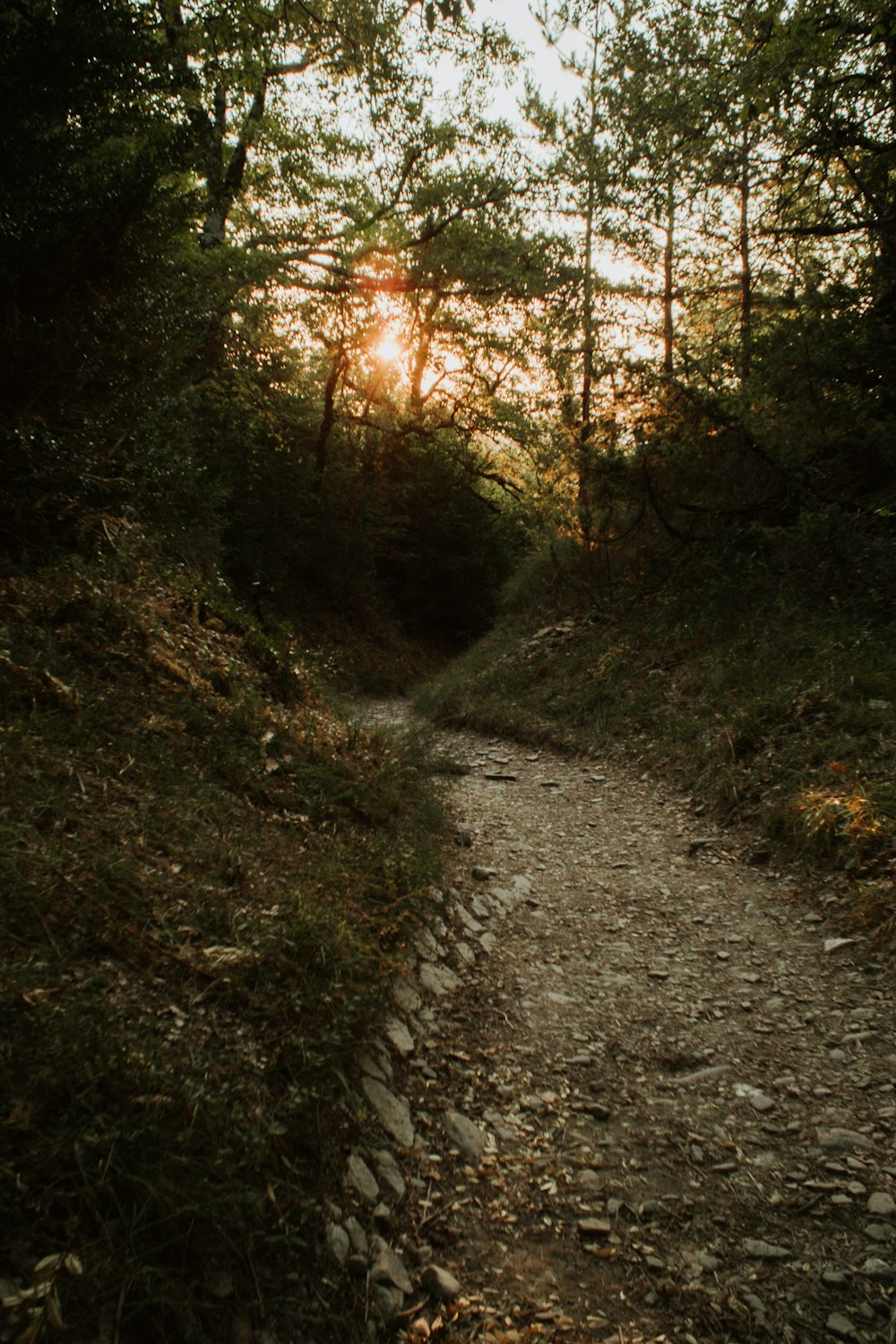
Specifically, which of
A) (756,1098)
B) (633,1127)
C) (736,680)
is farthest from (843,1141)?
(736,680)

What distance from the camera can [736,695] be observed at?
844 cm

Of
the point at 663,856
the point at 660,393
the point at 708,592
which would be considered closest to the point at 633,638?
the point at 708,592

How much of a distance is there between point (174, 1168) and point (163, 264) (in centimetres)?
560

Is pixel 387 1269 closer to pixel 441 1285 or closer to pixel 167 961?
pixel 441 1285

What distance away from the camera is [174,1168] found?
209 centimetres

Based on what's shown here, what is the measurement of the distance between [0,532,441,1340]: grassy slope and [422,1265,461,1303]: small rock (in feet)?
1.28

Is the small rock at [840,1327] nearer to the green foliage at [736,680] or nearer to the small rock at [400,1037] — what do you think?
the small rock at [400,1037]

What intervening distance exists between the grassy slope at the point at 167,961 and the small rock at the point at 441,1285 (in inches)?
15.4

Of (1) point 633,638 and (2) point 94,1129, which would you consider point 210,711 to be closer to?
(2) point 94,1129

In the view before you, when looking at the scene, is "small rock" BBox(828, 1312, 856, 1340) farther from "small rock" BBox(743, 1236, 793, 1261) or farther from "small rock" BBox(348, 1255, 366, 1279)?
"small rock" BBox(348, 1255, 366, 1279)

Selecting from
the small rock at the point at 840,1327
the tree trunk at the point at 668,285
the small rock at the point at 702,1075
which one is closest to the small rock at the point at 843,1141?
the small rock at the point at 702,1075

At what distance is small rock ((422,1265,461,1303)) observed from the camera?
2.28 metres

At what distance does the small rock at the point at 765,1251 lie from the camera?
2.43m

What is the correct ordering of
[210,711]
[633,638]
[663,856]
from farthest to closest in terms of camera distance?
1. [633,638]
2. [663,856]
3. [210,711]
